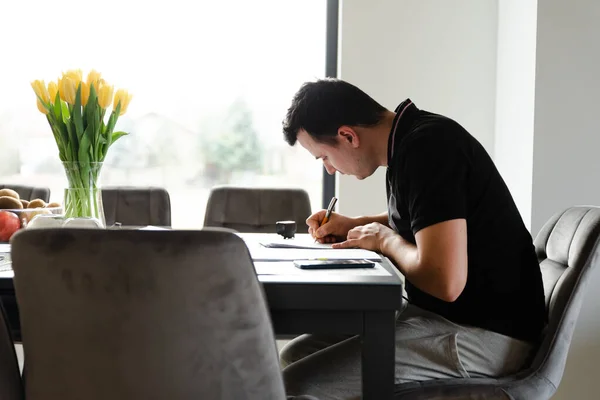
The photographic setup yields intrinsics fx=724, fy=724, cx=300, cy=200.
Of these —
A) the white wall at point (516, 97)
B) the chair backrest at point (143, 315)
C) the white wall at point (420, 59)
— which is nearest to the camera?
the chair backrest at point (143, 315)

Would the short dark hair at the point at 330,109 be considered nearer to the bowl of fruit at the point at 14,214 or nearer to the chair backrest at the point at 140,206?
the bowl of fruit at the point at 14,214

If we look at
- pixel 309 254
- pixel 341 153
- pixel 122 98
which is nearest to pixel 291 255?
pixel 309 254

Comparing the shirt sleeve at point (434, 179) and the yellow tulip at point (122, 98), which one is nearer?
the shirt sleeve at point (434, 179)

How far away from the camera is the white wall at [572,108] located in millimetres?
2787

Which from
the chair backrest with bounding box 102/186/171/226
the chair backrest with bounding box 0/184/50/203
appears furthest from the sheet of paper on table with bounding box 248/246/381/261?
the chair backrest with bounding box 0/184/50/203

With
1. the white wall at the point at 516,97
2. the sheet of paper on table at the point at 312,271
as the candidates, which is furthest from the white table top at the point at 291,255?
the white wall at the point at 516,97

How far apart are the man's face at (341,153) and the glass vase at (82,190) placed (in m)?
0.53

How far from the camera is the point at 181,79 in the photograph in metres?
3.67

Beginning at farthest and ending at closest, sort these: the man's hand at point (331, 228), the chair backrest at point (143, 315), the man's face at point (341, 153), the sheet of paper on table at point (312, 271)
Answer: the man's hand at point (331, 228), the man's face at point (341, 153), the sheet of paper on table at point (312, 271), the chair backrest at point (143, 315)

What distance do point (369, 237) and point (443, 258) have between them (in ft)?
1.06

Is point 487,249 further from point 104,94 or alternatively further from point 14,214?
point 14,214

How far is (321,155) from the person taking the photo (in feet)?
6.27

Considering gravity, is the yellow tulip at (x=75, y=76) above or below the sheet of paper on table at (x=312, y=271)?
above

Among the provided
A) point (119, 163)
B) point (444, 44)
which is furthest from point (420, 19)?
point (119, 163)
